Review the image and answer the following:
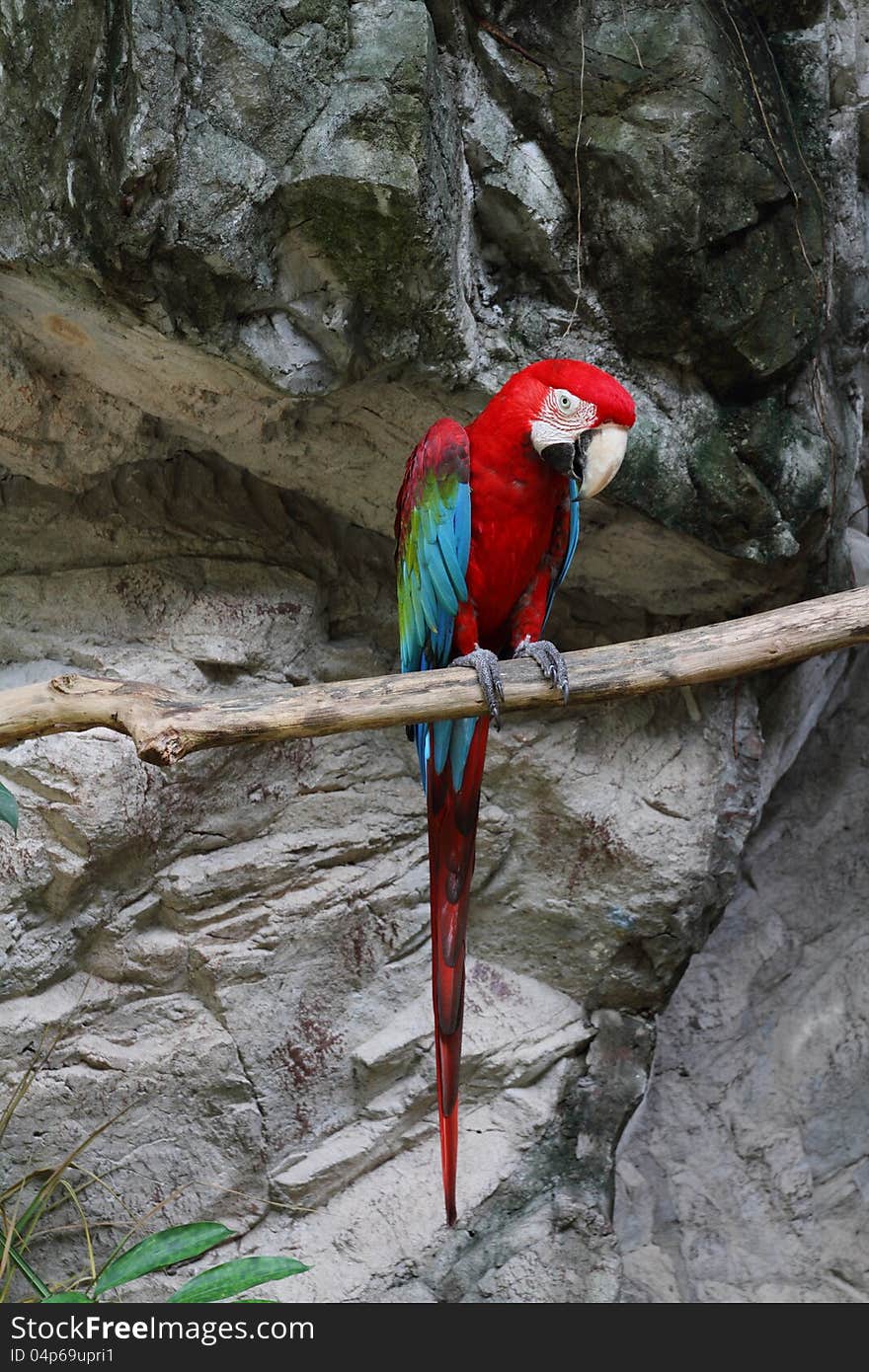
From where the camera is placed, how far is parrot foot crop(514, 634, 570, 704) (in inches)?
74.0

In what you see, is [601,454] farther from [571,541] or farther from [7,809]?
[7,809]

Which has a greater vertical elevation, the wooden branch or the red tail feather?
the wooden branch

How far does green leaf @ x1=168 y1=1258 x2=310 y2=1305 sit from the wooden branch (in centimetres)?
90

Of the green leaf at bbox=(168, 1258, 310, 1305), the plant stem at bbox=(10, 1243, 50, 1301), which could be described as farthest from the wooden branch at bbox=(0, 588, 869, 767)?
the plant stem at bbox=(10, 1243, 50, 1301)

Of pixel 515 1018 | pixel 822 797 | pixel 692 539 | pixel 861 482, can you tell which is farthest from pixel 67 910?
pixel 861 482

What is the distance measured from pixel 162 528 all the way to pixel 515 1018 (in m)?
1.39

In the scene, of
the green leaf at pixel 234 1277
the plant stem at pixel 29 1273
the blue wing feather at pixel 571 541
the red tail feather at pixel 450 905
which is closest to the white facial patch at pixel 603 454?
the blue wing feather at pixel 571 541

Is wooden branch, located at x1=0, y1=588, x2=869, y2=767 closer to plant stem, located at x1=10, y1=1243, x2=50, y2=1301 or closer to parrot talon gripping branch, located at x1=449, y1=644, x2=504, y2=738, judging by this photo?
parrot talon gripping branch, located at x1=449, y1=644, x2=504, y2=738

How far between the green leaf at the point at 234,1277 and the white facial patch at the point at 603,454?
1.35 meters

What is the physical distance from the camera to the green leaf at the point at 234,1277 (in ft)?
6.47

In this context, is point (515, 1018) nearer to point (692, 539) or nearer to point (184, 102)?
point (692, 539)

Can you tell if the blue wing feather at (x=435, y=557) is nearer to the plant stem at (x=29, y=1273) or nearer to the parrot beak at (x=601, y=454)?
the parrot beak at (x=601, y=454)

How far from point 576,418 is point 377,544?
1102 millimetres

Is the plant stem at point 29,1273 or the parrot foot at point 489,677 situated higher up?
the parrot foot at point 489,677
